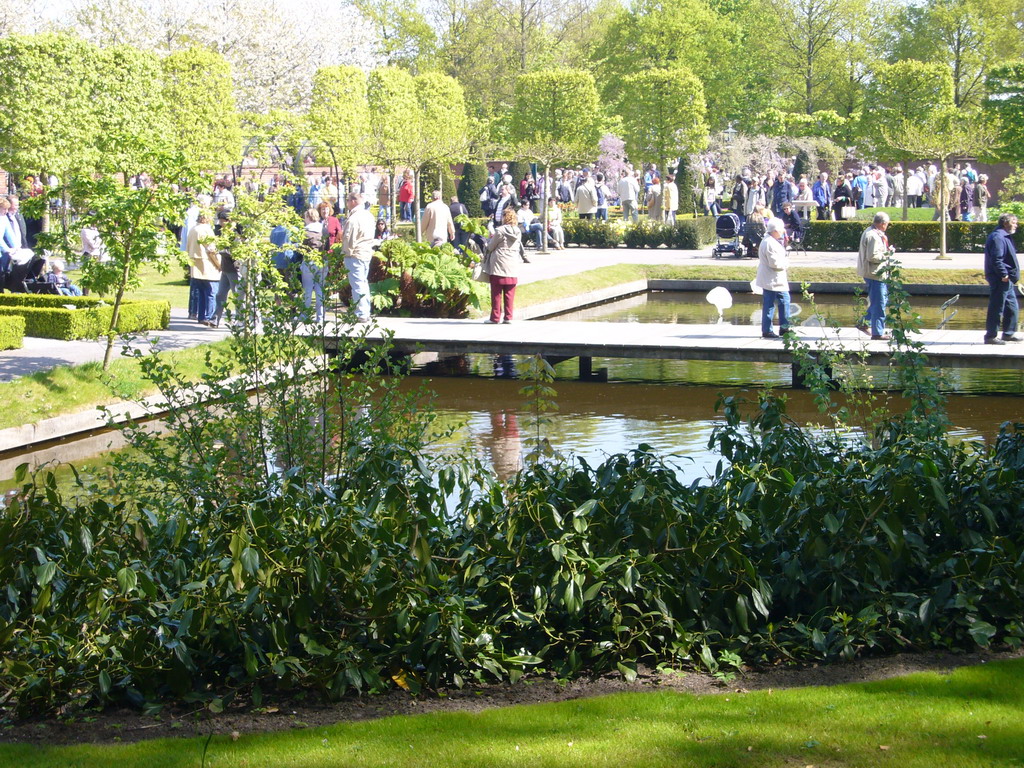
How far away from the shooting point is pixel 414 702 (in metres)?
4.70

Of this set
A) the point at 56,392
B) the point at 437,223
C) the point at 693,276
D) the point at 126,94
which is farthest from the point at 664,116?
the point at 56,392

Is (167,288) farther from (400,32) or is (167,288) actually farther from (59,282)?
(400,32)

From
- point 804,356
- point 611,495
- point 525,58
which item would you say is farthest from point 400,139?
point 525,58

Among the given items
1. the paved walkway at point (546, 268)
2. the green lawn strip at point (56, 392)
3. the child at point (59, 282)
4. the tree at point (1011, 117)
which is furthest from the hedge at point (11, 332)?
the tree at point (1011, 117)

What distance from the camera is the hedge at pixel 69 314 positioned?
51.2 ft

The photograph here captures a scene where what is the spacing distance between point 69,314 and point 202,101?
1769cm

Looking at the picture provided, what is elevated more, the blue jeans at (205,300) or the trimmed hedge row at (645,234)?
the trimmed hedge row at (645,234)

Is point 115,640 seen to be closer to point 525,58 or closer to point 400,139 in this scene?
point 400,139

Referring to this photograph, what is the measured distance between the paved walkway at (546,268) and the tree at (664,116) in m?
3.14

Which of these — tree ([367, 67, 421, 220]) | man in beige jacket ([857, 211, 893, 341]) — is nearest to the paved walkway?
tree ([367, 67, 421, 220])

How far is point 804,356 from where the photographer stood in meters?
7.31

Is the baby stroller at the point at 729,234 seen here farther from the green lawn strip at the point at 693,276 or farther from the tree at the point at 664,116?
the tree at the point at 664,116

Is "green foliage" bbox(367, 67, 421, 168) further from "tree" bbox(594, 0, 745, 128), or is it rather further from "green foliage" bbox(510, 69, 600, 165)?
"tree" bbox(594, 0, 745, 128)

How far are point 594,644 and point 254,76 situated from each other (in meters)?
49.3
